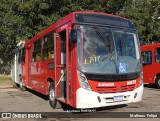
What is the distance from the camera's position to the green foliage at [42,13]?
78.3 ft

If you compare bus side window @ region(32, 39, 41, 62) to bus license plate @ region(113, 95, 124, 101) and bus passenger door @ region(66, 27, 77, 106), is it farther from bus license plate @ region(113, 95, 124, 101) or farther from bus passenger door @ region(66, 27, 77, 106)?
bus license plate @ region(113, 95, 124, 101)

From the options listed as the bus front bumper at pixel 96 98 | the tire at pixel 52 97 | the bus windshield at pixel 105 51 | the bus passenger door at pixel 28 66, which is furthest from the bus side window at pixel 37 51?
the bus front bumper at pixel 96 98

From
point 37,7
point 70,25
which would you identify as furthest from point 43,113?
point 37,7

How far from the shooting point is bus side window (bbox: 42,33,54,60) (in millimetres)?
11461

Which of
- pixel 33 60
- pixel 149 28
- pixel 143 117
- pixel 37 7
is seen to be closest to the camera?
pixel 143 117

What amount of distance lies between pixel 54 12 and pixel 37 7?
5.80 feet

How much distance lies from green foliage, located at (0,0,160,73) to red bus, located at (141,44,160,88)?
21.6 ft

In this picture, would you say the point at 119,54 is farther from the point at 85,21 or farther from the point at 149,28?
the point at 149,28

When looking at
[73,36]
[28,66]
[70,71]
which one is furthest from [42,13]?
[73,36]

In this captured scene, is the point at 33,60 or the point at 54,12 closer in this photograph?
the point at 33,60

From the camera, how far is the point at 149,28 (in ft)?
91.5

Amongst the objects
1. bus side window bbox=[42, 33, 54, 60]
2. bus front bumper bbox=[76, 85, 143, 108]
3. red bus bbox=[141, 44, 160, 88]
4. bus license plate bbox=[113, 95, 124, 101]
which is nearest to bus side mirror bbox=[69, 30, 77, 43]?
bus front bumper bbox=[76, 85, 143, 108]

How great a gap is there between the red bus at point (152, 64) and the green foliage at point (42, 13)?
6576mm

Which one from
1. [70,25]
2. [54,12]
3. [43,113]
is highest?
[54,12]
